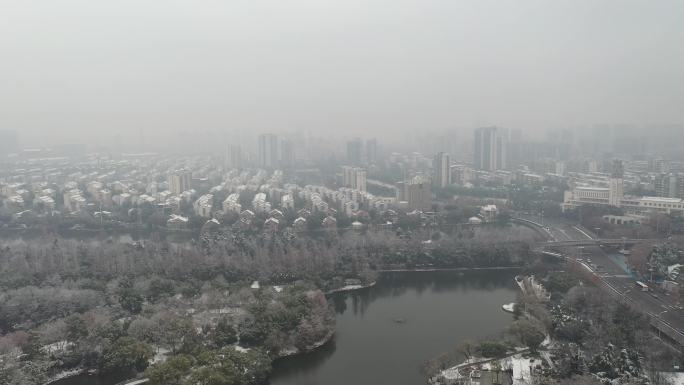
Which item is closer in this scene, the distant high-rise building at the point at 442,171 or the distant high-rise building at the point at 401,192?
the distant high-rise building at the point at 401,192

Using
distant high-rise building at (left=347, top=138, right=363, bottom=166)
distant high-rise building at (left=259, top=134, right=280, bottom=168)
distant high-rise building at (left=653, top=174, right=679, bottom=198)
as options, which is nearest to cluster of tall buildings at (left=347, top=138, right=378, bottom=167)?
distant high-rise building at (left=347, top=138, right=363, bottom=166)

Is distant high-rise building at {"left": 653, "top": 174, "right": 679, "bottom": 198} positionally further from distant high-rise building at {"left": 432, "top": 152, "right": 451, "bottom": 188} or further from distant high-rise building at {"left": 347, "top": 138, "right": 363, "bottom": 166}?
distant high-rise building at {"left": 347, "top": 138, "right": 363, "bottom": 166}

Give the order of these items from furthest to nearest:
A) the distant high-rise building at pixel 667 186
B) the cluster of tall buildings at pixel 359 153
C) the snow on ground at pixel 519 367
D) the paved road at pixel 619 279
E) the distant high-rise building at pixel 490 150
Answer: the cluster of tall buildings at pixel 359 153 → the distant high-rise building at pixel 490 150 → the distant high-rise building at pixel 667 186 → the paved road at pixel 619 279 → the snow on ground at pixel 519 367

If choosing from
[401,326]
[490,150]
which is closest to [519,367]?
[401,326]

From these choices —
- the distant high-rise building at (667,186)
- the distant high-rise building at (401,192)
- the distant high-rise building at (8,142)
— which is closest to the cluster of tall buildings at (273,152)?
the distant high-rise building at (401,192)

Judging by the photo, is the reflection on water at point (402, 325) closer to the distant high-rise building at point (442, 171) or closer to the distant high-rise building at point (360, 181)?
the distant high-rise building at point (360, 181)

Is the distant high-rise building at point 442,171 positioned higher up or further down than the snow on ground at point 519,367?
higher up

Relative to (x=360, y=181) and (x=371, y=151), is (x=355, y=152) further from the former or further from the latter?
(x=360, y=181)

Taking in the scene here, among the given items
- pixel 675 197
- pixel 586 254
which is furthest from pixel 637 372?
pixel 675 197
